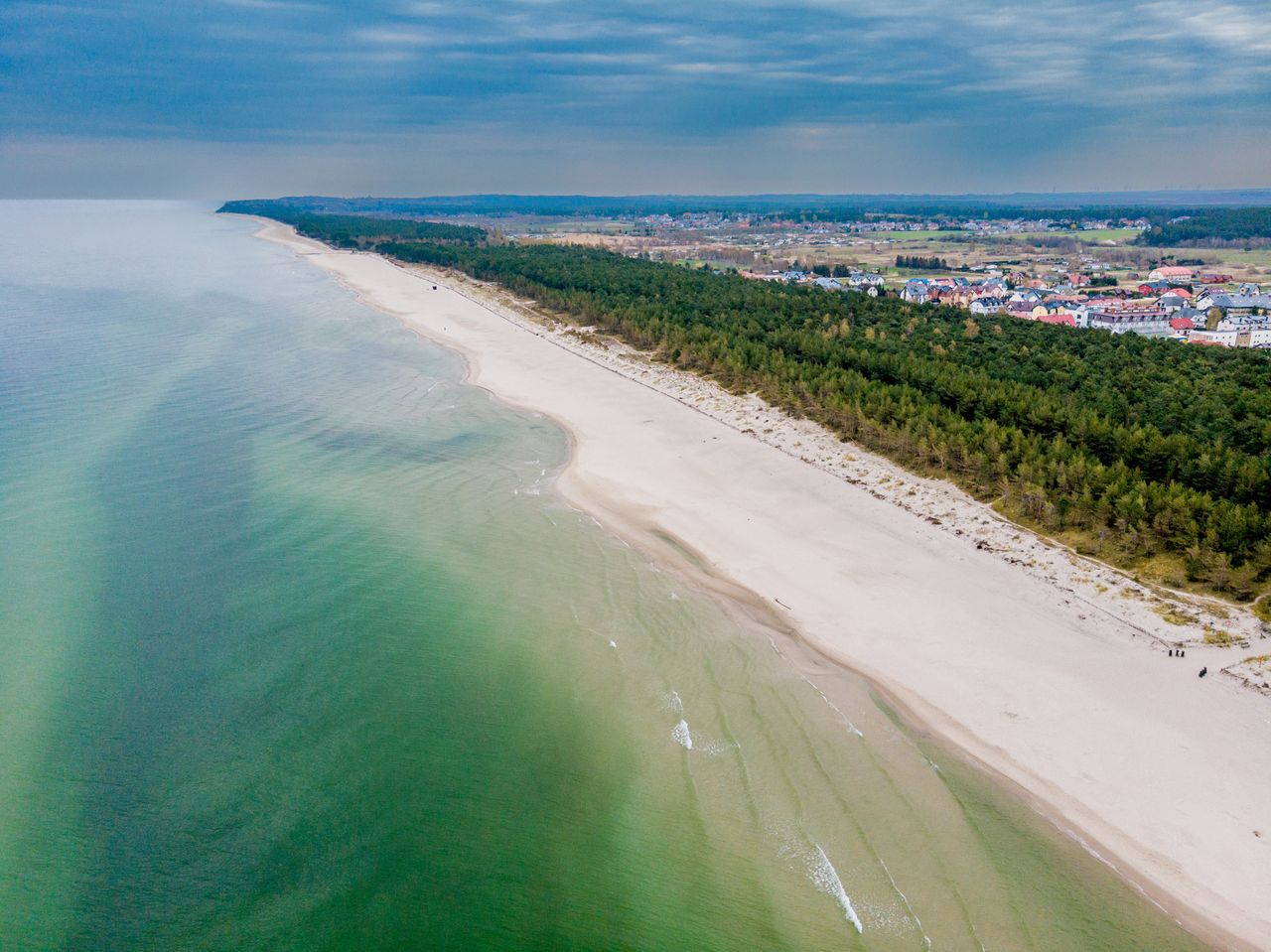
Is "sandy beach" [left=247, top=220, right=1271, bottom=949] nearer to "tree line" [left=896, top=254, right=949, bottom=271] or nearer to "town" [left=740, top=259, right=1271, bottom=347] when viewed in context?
"town" [left=740, top=259, right=1271, bottom=347]

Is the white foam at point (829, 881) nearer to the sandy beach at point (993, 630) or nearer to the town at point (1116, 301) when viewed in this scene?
the sandy beach at point (993, 630)

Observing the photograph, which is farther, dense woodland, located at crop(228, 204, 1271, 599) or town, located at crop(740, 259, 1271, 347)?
town, located at crop(740, 259, 1271, 347)

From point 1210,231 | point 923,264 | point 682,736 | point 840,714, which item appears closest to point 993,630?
point 840,714

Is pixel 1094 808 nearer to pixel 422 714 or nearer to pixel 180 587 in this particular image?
pixel 422 714

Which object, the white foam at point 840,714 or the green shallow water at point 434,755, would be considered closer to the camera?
the green shallow water at point 434,755

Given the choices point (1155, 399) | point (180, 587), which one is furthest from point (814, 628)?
point (1155, 399)

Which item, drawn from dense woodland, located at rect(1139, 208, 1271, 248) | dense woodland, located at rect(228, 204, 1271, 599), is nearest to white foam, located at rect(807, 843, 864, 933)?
dense woodland, located at rect(228, 204, 1271, 599)

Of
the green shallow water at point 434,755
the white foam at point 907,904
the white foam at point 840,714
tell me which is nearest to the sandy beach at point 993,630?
the white foam at point 840,714

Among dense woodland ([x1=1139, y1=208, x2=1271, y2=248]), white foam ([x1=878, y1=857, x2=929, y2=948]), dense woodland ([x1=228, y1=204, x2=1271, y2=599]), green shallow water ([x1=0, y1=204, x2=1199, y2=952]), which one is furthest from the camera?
dense woodland ([x1=1139, y1=208, x2=1271, y2=248])
